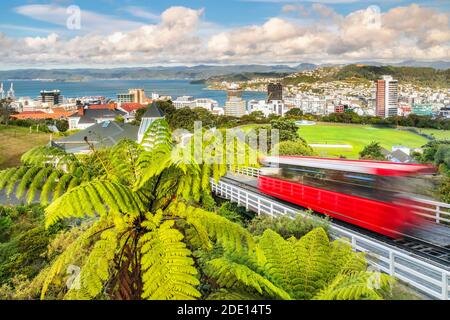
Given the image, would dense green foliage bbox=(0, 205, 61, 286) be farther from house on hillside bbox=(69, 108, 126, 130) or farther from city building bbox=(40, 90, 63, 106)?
city building bbox=(40, 90, 63, 106)

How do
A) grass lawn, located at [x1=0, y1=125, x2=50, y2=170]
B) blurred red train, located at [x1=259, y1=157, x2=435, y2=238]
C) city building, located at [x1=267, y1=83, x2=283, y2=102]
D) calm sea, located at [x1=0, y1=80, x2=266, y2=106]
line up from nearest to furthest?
blurred red train, located at [x1=259, y1=157, x2=435, y2=238] < grass lawn, located at [x1=0, y1=125, x2=50, y2=170] < calm sea, located at [x1=0, y1=80, x2=266, y2=106] < city building, located at [x1=267, y1=83, x2=283, y2=102]

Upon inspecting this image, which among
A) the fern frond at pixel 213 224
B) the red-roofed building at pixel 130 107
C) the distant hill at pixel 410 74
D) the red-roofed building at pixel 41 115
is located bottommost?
the fern frond at pixel 213 224

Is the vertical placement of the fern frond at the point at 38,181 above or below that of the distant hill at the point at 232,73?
below

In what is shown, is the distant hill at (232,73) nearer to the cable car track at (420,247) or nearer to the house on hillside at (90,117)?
the house on hillside at (90,117)

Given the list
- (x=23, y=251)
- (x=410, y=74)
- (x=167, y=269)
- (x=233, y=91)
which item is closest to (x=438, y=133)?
(x=410, y=74)

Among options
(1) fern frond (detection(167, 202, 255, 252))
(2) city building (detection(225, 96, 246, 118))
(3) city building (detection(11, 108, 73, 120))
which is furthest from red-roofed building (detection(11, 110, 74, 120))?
(1) fern frond (detection(167, 202, 255, 252))

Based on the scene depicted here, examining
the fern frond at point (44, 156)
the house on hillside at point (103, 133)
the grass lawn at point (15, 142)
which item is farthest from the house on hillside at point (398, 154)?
the fern frond at point (44, 156)
